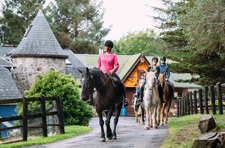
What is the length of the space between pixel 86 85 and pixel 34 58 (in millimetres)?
28170

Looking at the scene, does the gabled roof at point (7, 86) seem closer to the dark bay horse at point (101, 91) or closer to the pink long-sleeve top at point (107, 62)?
the pink long-sleeve top at point (107, 62)

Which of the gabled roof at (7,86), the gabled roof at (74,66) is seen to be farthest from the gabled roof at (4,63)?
the gabled roof at (74,66)

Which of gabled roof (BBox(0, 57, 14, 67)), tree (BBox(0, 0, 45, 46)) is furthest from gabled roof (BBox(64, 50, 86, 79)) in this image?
tree (BBox(0, 0, 45, 46))

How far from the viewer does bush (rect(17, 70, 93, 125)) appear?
19.8 metres

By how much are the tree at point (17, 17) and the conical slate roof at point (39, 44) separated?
2296 centimetres

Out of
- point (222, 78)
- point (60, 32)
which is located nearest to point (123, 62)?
point (60, 32)

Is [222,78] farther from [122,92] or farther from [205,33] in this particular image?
[122,92]

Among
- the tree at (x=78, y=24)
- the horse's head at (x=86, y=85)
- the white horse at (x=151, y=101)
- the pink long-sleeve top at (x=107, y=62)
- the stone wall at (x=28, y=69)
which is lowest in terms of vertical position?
the white horse at (x=151, y=101)

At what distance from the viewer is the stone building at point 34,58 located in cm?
3709

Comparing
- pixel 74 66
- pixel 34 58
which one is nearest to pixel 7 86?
pixel 34 58

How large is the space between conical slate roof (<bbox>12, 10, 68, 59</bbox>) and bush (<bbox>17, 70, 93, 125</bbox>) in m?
16.7

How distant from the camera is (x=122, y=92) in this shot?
11.5 meters

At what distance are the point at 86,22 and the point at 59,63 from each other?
2762 cm

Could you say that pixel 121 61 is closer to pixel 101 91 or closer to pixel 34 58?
pixel 34 58
